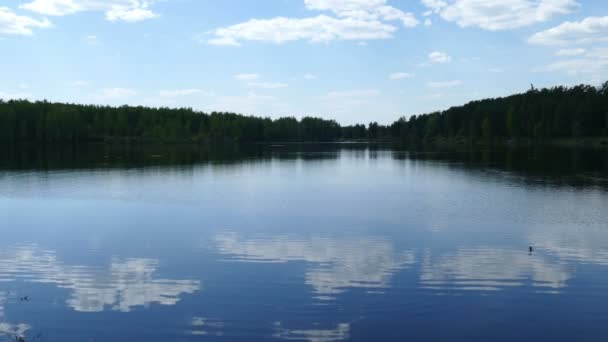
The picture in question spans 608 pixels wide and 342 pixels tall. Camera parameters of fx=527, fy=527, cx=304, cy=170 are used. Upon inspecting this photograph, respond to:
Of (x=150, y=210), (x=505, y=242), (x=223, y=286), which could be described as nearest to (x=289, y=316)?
(x=223, y=286)

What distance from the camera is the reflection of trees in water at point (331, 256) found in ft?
55.1

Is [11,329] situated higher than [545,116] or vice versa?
[545,116]

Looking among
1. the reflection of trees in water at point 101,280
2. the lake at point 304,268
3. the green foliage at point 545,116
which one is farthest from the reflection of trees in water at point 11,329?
the green foliage at point 545,116

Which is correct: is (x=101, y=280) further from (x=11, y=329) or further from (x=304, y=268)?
(x=304, y=268)

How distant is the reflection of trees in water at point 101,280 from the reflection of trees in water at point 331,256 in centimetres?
356

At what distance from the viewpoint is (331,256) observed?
65.6ft

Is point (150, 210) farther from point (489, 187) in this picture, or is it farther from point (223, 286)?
point (489, 187)

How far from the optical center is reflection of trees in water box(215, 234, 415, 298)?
55.1 feet

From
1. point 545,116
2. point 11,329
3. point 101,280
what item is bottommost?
point 11,329

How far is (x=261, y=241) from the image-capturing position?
2286 centimetres

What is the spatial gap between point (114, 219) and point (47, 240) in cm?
564

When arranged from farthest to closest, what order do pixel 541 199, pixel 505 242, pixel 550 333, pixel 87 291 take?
pixel 541 199
pixel 505 242
pixel 87 291
pixel 550 333

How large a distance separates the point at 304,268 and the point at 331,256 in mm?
A: 2020

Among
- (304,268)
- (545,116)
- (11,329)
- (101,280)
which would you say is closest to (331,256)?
(304,268)
